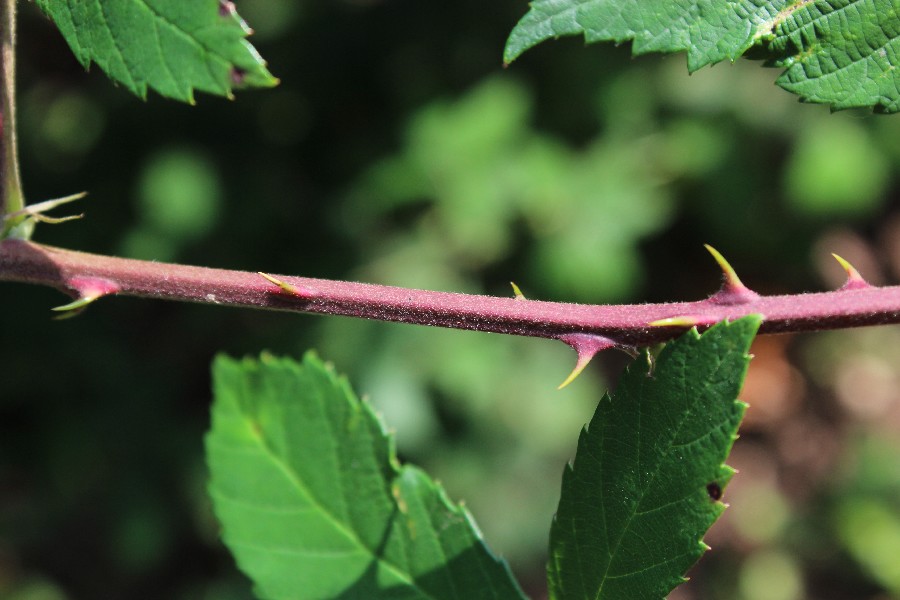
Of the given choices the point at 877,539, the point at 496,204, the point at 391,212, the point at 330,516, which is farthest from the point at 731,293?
the point at 877,539

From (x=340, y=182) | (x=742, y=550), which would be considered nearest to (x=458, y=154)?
(x=340, y=182)

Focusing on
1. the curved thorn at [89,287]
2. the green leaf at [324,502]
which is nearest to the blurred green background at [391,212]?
the green leaf at [324,502]

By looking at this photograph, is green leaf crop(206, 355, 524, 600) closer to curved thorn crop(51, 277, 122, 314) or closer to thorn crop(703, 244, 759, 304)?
curved thorn crop(51, 277, 122, 314)

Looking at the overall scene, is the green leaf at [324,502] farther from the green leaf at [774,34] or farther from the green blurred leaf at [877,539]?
the green blurred leaf at [877,539]

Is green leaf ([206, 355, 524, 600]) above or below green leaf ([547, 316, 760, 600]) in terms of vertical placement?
below

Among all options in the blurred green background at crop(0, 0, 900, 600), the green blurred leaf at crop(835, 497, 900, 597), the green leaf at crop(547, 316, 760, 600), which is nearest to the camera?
the green leaf at crop(547, 316, 760, 600)

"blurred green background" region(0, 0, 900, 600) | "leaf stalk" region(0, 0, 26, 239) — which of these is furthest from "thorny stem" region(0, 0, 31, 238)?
"blurred green background" region(0, 0, 900, 600)

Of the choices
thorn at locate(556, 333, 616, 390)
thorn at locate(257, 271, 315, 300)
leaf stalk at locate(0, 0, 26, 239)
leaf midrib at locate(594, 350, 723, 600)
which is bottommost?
leaf midrib at locate(594, 350, 723, 600)
